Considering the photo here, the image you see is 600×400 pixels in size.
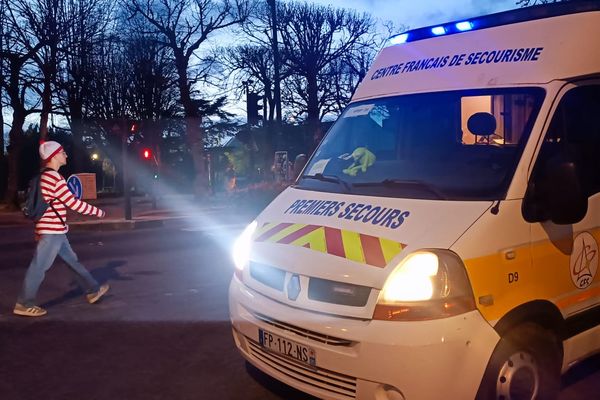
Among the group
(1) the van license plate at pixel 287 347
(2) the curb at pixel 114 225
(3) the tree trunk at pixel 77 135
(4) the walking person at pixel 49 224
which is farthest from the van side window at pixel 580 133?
(3) the tree trunk at pixel 77 135

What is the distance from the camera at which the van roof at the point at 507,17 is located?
4.20 meters

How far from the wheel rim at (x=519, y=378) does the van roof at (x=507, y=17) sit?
2.24 meters

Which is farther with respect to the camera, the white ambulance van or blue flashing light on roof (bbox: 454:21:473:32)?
blue flashing light on roof (bbox: 454:21:473:32)

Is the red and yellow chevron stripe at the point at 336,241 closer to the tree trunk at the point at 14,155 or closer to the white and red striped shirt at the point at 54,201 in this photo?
the white and red striped shirt at the point at 54,201

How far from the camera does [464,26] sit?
463 centimetres

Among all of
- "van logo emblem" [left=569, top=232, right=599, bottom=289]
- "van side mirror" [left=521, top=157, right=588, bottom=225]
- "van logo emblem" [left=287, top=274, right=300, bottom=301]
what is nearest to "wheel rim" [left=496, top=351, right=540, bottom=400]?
"van logo emblem" [left=569, top=232, right=599, bottom=289]

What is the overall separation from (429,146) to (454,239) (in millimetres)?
1142

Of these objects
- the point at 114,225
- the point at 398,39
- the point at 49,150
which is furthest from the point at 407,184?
the point at 114,225

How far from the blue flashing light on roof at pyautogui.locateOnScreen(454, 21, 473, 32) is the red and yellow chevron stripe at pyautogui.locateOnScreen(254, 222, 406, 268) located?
190 centimetres

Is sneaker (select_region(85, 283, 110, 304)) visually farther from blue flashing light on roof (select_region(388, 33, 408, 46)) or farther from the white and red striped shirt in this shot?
blue flashing light on roof (select_region(388, 33, 408, 46))

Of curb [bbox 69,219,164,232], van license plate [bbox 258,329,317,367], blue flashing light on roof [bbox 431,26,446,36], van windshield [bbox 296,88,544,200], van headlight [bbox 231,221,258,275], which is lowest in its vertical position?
curb [bbox 69,219,164,232]

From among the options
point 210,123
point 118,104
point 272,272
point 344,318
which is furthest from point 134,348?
point 210,123

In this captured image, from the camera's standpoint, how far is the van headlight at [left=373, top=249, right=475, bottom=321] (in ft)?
10.5

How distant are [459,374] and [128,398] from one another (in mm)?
2305
